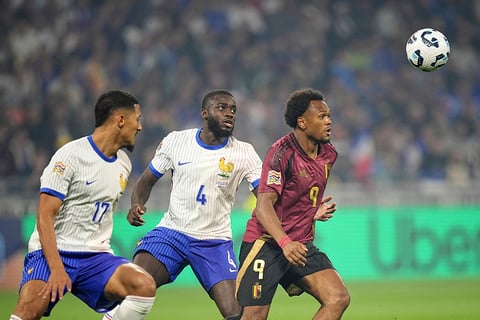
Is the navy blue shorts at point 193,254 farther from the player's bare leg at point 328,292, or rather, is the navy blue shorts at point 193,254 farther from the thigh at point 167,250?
the player's bare leg at point 328,292

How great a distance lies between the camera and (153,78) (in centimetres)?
1917

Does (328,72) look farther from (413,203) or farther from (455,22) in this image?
(413,203)

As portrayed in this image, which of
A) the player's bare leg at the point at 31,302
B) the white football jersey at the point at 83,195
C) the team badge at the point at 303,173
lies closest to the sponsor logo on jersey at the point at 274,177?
the team badge at the point at 303,173

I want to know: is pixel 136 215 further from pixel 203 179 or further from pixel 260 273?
pixel 260 273

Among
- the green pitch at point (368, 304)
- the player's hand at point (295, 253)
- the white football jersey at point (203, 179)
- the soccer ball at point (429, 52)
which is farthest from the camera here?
the green pitch at point (368, 304)

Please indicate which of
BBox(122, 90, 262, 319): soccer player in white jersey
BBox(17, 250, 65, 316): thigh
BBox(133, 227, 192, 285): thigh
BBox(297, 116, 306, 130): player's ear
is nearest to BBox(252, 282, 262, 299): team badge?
BBox(122, 90, 262, 319): soccer player in white jersey

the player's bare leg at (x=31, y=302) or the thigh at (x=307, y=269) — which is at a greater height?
the thigh at (x=307, y=269)

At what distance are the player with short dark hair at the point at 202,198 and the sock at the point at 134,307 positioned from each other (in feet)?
4.07

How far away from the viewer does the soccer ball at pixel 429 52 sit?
8961 millimetres

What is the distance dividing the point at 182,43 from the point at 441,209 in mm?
7385

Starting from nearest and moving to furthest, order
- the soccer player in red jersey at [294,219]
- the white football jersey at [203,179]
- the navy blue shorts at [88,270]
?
the navy blue shorts at [88,270]
the soccer player in red jersey at [294,219]
the white football jersey at [203,179]

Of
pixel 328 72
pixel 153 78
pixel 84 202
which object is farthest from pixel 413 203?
pixel 84 202

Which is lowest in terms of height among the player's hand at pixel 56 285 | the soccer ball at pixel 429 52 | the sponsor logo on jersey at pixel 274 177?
the player's hand at pixel 56 285

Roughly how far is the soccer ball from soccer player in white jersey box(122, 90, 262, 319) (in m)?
2.05
